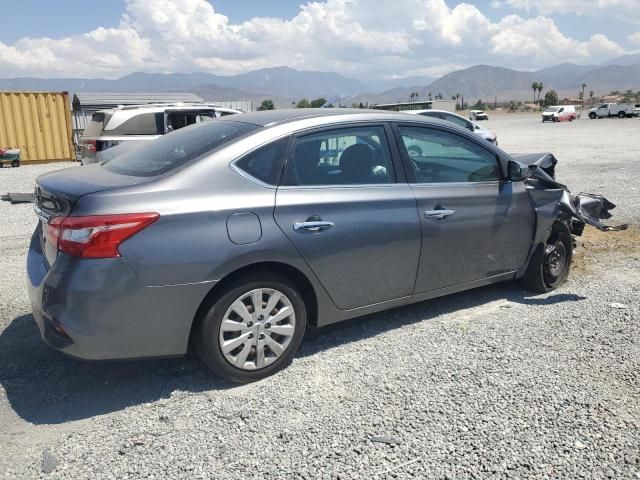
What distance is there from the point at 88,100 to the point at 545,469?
77.3 feet

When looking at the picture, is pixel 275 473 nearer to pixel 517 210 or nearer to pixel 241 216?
pixel 241 216

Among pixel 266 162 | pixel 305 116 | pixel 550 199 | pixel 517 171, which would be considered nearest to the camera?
pixel 266 162

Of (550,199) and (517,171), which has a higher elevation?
(517,171)

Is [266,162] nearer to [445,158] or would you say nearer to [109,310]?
[109,310]

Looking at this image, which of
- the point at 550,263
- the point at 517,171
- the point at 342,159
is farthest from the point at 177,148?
the point at 550,263

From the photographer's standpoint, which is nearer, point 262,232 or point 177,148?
point 262,232

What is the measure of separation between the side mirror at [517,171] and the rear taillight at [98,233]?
3043 millimetres

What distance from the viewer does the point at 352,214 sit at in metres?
3.78

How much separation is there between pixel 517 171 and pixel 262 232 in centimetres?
242

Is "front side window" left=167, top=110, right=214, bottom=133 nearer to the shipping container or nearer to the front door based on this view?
the front door

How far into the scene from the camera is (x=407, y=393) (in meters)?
3.43

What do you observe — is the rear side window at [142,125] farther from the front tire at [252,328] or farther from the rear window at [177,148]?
the front tire at [252,328]

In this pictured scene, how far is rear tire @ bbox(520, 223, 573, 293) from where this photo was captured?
5.06m

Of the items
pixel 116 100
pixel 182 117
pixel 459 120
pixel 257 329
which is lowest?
pixel 257 329
